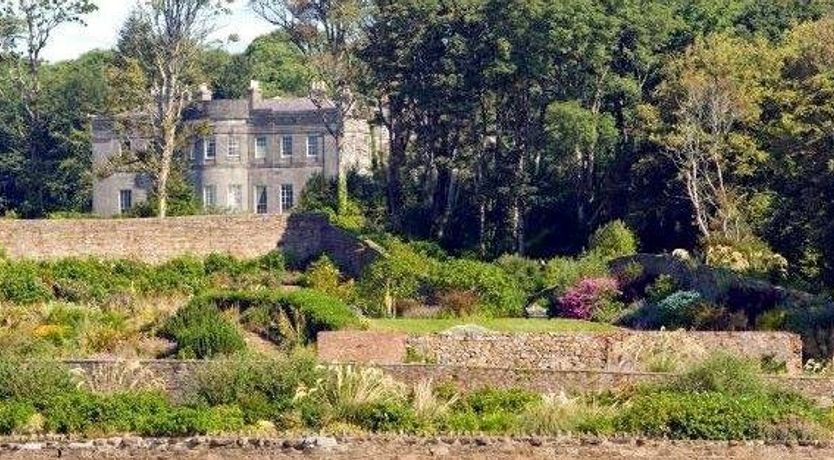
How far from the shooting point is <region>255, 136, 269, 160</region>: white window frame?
84.1 m

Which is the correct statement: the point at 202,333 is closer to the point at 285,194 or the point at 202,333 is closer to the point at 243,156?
the point at 285,194

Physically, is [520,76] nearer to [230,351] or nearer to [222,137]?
[230,351]

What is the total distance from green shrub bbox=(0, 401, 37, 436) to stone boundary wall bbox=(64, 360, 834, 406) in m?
2.26

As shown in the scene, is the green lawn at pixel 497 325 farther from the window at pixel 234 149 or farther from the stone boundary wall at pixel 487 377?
the window at pixel 234 149

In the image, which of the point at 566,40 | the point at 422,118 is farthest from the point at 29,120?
the point at 566,40

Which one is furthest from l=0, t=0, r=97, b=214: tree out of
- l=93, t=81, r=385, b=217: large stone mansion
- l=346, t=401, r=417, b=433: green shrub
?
l=346, t=401, r=417, b=433: green shrub

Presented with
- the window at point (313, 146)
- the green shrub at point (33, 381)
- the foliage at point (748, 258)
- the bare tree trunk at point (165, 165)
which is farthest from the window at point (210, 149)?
the green shrub at point (33, 381)

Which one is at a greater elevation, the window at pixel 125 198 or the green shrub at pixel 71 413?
the window at pixel 125 198

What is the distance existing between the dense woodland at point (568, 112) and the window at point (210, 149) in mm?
12684

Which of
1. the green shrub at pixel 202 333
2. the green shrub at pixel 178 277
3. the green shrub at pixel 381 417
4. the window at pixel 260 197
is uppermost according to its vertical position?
the window at pixel 260 197

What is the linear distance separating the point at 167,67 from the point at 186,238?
1211 centimetres

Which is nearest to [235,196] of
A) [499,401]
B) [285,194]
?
[285,194]

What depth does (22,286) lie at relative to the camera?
173 ft

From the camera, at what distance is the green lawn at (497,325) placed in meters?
47.4
